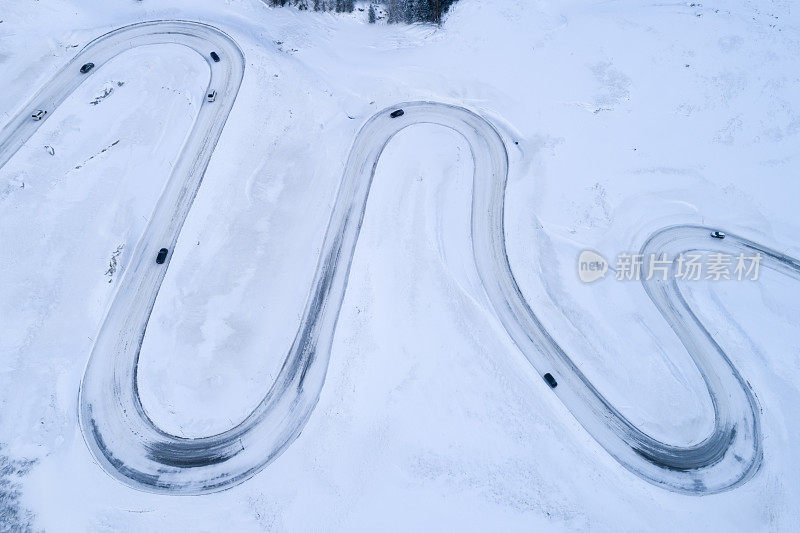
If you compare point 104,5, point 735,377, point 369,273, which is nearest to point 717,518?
point 735,377

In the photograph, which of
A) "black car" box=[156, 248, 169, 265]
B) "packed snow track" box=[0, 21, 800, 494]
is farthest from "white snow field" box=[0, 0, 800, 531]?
"black car" box=[156, 248, 169, 265]

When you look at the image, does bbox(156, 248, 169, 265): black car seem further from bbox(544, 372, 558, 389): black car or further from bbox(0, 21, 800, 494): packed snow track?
bbox(544, 372, 558, 389): black car

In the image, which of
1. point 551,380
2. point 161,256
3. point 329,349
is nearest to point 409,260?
point 329,349

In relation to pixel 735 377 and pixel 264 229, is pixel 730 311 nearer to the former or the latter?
pixel 735 377

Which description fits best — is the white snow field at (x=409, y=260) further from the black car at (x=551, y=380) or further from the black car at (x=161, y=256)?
the black car at (x=161, y=256)

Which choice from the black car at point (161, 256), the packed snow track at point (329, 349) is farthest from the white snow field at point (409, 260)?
the black car at point (161, 256)

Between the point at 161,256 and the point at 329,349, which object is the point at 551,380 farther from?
the point at 161,256
